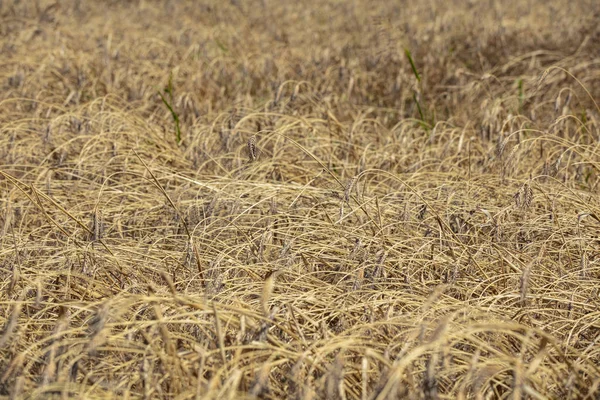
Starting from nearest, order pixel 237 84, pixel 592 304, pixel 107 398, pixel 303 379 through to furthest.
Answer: pixel 107 398 → pixel 303 379 → pixel 592 304 → pixel 237 84

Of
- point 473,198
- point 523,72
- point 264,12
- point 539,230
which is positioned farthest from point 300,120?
point 264,12

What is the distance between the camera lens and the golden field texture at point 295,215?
5.96 feet

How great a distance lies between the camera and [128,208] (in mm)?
3115

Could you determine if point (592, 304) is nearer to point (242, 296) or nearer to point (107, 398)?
point (242, 296)

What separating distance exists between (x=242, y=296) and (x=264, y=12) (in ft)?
18.9

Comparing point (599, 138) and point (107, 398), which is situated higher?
point (107, 398)

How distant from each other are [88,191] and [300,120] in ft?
3.55

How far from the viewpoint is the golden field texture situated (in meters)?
1.82

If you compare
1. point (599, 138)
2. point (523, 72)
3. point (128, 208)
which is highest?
point (128, 208)

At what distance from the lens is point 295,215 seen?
279 centimetres

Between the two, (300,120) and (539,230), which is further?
(300,120)

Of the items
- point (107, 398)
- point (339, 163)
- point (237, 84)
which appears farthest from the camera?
point (237, 84)

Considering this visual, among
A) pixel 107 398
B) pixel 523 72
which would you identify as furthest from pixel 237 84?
pixel 107 398

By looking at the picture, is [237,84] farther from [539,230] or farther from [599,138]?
[539,230]
